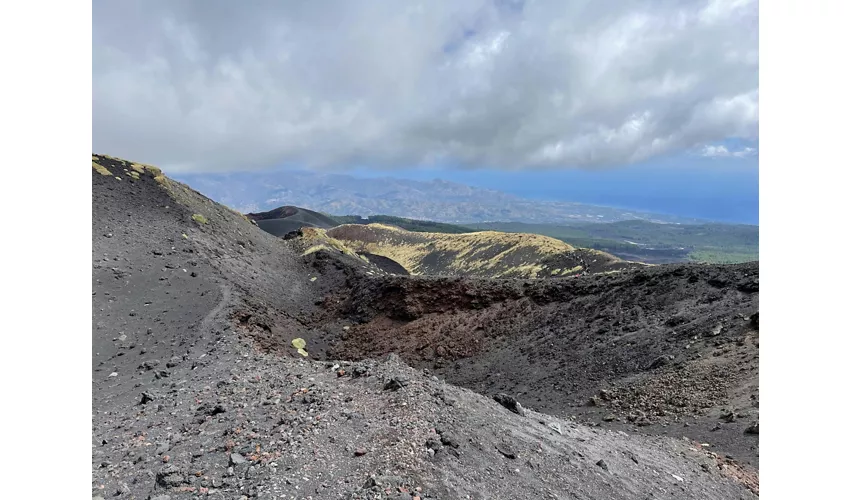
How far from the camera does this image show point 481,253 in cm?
5734

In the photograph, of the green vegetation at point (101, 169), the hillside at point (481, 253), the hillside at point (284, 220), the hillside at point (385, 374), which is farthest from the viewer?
the hillside at point (284, 220)

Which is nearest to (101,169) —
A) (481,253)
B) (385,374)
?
(385,374)

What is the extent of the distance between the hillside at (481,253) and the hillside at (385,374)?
83.2ft

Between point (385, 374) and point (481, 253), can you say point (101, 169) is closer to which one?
point (385, 374)

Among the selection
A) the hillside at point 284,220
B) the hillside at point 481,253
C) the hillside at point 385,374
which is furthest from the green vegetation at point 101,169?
the hillside at point 284,220

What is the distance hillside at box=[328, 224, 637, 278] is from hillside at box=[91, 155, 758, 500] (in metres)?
25.4

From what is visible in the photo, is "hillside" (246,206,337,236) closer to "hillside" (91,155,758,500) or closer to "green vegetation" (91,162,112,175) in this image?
"green vegetation" (91,162,112,175)

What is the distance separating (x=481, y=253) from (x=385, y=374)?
168 feet

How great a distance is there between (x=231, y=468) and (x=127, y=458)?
1791 mm

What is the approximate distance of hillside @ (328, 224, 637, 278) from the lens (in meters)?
44.8

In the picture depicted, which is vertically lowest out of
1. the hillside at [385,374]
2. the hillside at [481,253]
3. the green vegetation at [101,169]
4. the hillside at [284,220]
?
the hillside at [385,374]

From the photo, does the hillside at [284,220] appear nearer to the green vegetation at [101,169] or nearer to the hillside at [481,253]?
the hillside at [481,253]

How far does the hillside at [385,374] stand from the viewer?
4621 mm

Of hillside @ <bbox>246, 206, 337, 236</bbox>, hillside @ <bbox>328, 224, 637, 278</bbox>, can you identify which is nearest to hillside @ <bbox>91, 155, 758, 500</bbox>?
hillside @ <bbox>328, 224, 637, 278</bbox>
